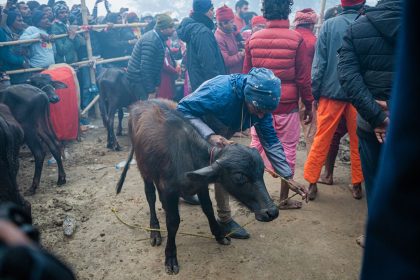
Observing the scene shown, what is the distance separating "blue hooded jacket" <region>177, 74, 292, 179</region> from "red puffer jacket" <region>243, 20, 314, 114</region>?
804 millimetres

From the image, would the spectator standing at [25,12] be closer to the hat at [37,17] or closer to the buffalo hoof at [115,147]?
the hat at [37,17]

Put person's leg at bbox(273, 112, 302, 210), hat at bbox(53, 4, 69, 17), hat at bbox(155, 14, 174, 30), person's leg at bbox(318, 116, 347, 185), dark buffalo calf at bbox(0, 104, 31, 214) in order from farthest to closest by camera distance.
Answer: hat at bbox(53, 4, 69, 17)
hat at bbox(155, 14, 174, 30)
person's leg at bbox(318, 116, 347, 185)
person's leg at bbox(273, 112, 302, 210)
dark buffalo calf at bbox(0, 104, 31, 214)

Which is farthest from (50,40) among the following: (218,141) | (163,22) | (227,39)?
(218,141)

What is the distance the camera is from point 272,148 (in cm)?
352

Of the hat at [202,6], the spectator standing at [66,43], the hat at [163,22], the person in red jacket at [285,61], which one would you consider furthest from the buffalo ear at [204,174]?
the spectator standing at [66,43]

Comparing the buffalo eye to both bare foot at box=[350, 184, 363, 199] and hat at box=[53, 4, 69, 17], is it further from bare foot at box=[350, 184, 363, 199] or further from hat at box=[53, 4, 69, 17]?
hat at box=[53, 4, 69, 17]

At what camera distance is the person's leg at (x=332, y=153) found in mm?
4584

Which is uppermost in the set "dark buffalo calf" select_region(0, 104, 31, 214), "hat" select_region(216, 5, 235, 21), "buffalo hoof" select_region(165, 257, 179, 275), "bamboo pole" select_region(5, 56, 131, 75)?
"hat" select_region(216, 5, 235, 21)

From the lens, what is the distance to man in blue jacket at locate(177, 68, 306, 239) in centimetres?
306

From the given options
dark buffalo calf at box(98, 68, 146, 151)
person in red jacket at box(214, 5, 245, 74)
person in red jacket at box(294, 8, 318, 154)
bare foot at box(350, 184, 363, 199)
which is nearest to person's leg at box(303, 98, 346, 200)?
bare foot at box(350, 184, 363, 199)

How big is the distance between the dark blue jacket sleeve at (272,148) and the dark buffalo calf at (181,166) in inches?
21.7

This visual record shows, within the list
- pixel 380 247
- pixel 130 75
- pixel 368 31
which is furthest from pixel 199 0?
pixel 380 247

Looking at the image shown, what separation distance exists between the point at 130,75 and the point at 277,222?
426 cm

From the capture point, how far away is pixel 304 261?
347 cm
